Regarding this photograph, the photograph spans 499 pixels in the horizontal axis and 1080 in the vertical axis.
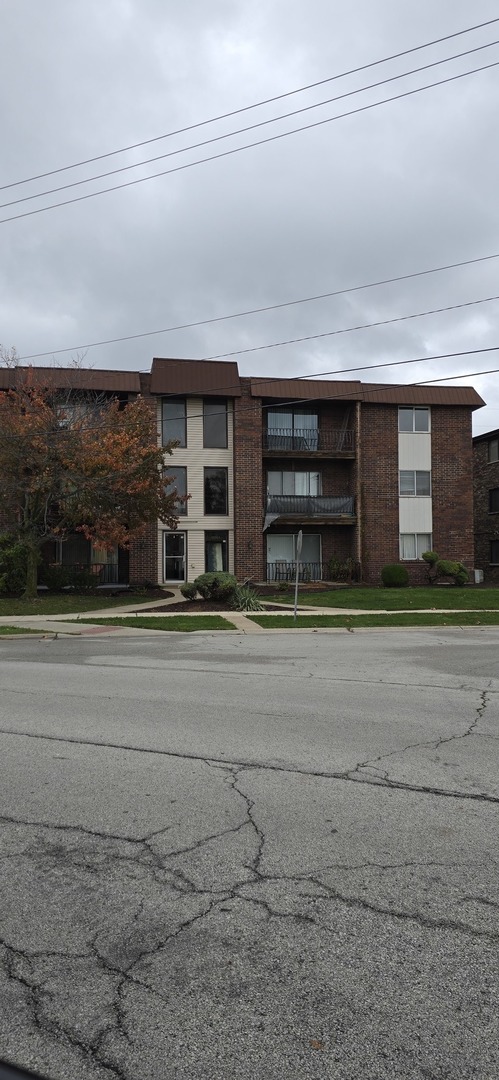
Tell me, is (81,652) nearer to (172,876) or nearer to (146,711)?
(146,711)

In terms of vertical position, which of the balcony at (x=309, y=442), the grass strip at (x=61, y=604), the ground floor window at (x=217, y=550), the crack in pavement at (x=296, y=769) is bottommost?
the crack in pavement at (x=296, y=769)

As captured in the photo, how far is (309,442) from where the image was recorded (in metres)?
33.3

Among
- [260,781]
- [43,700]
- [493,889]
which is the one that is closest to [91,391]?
[43,700]

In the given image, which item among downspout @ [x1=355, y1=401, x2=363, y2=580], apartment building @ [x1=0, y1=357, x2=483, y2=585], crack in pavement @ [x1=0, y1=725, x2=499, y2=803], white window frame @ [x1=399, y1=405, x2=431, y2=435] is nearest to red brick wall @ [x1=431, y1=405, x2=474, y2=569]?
apartment building @ [x1=0, y1=357, x2=483, y2=585]

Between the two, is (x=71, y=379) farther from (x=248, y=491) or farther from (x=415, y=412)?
(x=415, y=412)

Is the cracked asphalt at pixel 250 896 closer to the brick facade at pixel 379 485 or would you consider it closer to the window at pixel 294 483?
the brick facade at pixel 379 485

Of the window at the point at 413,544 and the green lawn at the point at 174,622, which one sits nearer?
the green lawn at the point at 174,622

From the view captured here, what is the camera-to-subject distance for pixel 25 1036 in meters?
2.59

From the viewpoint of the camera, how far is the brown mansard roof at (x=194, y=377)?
3095 cm

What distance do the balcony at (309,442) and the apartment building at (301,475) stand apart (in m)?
0.05

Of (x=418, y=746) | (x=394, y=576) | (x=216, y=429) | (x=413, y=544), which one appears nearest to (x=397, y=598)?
(x=394, y=576)

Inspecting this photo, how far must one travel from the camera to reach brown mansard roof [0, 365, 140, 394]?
86.4 feet

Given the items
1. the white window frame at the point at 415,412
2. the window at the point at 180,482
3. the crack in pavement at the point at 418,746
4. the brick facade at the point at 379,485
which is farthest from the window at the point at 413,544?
the crack in pavement at the point at 418,746

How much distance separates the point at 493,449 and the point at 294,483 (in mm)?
12068
